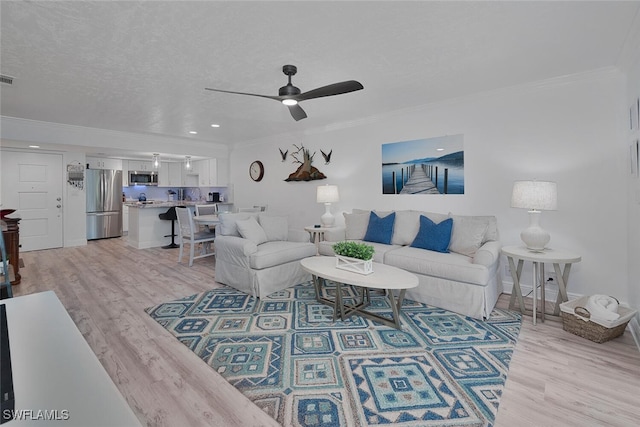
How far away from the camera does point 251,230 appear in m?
3.93

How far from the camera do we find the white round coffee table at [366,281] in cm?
259

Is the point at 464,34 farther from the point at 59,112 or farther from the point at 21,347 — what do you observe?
the point at 59,112

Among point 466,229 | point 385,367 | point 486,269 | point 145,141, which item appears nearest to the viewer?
point 385,367

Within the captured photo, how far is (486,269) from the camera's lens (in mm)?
→ 2916

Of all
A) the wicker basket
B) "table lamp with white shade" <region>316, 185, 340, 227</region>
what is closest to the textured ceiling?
"table lamp with white shade" <region>316, 185, 340, 227</region>

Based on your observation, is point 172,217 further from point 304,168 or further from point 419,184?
point 419,184

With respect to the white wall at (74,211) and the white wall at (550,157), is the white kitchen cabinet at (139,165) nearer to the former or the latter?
the white wall at (74,211)

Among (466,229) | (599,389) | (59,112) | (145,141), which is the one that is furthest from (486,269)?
(145,141)

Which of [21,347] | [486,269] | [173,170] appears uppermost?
[173,170]

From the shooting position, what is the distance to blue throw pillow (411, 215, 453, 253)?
141 inches

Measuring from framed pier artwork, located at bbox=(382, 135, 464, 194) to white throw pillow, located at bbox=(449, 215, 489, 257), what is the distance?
0.61 meters

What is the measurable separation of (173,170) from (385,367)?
7.99 m

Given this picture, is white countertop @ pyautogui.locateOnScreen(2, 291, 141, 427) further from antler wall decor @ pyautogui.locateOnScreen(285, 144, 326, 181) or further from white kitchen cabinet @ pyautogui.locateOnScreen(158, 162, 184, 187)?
white kitchen cabinet @ pyautogui.locateOnScreen(158, 162, 184, 187)

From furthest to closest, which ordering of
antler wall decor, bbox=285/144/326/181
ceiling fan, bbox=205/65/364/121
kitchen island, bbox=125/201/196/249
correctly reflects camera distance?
1. kitchen island, bbox=125/201/196/249
2. antler wall decor, bbox=285/144/326/181
3. ceiling fan, bbox=205/65/364/121
